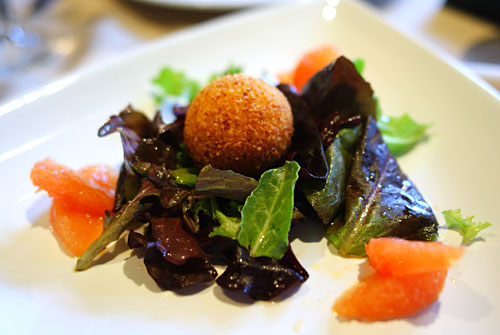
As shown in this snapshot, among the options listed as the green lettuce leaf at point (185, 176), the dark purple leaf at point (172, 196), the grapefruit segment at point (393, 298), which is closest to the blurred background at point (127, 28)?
the green lettuce leaf at point (185, 176)

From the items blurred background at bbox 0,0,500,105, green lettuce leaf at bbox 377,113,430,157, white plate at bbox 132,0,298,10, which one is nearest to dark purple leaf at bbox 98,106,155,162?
green lettuce leaf at bbox 377,113,430,157

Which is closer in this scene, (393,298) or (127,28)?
(393,298)

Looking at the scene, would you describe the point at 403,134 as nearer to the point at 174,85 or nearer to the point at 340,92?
the point at 340,92

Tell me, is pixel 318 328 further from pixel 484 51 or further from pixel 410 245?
pixel 484 51

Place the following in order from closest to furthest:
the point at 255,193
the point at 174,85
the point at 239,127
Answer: the point at 255,193
the point at 239,127
the point at 174,85

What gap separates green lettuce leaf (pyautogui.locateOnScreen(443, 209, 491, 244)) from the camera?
6.64 ft

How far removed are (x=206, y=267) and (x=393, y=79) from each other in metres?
2.20

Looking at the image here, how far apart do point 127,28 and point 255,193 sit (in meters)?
3.53

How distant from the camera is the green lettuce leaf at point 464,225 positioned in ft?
6.64

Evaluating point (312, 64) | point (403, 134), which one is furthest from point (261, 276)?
point (312, 64)

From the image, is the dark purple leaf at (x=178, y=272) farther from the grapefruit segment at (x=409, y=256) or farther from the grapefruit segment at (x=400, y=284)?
the grapefruit segment at (x=409, y=256)

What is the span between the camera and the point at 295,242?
2.23m

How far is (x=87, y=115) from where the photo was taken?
294 centimetres

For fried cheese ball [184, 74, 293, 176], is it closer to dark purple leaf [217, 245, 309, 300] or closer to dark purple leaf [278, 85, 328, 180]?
dark purple leaf [278, 85, 328, 180]
